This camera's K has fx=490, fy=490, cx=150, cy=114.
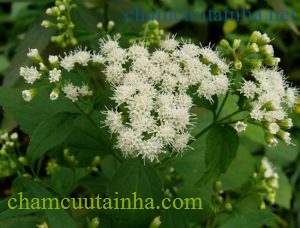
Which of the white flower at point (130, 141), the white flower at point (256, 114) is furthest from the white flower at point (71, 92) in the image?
the white flower at point (256, 114)

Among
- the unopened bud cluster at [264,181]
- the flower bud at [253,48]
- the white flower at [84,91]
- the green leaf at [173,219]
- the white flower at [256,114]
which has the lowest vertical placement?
the unopened bud cluster at [264,181]

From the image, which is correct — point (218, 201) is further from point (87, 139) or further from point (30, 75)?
point (30, 75)

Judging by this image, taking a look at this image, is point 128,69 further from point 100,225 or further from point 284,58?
point 284,58

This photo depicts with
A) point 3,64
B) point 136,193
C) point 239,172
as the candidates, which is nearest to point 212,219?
point 239,172

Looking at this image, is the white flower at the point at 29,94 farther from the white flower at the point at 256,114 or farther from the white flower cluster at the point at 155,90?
the white flower at the point at 256,114

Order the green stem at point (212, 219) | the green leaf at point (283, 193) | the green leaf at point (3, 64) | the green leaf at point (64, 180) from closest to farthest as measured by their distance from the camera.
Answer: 1. the green stem at point (212, 219)
2. the green leaf at point (64, 180)
3. the green leaf at point (283, 193)
4. the green leaf at point (3, 64)

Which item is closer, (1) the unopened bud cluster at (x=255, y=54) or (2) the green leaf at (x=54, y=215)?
(2) the green leaf at (x=54, y=215)

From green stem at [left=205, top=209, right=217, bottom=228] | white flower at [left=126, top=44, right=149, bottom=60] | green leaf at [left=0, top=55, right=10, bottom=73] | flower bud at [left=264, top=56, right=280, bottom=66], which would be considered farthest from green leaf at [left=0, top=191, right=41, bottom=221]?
green leaf at [left=0, top=55, right=10, bottom=73]
